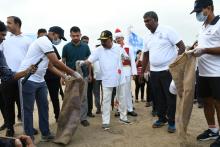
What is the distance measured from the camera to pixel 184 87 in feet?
16.6

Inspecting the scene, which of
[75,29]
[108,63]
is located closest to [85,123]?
[108,63]

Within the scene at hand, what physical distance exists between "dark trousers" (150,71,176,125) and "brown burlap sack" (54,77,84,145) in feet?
4.62

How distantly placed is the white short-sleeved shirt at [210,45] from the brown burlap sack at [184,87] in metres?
0.21

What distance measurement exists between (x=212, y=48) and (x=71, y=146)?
105 inches

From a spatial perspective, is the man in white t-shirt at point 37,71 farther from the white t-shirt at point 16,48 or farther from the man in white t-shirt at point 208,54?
the man in white t-shirt at point 208,54

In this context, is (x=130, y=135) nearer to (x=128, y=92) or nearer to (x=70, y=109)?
(x=70, y=109)

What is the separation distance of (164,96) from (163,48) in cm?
90

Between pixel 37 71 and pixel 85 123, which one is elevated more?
pixel 37 71

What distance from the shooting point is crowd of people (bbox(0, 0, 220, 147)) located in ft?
16.8

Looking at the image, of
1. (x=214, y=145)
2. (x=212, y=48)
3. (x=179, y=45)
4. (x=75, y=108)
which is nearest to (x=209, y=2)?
(x=212, y=48)

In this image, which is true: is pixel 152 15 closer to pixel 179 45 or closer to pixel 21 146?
pixel 179 45

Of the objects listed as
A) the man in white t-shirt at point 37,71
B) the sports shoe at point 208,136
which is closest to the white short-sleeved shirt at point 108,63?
the man in white t-shirt at point 37,71

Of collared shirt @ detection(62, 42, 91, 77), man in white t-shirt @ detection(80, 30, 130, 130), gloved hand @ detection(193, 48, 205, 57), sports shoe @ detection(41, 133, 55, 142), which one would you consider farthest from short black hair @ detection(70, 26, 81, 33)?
gloved hand @ detection(193, 48, 205, 57)

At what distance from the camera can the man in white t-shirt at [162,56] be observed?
20.2 ft
